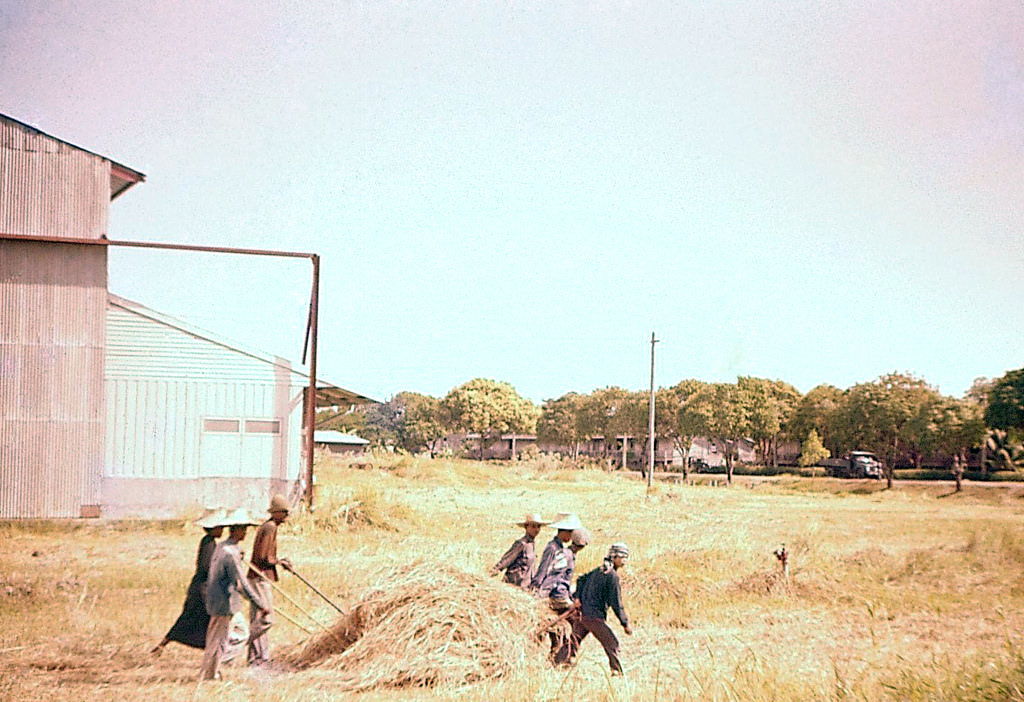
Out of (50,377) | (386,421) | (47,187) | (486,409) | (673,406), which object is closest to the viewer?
(50,377)

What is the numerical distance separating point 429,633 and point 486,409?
48.8 m

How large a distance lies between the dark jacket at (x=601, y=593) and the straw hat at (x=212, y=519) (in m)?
3.03

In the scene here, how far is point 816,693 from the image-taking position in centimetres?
740

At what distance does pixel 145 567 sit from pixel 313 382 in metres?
4.72

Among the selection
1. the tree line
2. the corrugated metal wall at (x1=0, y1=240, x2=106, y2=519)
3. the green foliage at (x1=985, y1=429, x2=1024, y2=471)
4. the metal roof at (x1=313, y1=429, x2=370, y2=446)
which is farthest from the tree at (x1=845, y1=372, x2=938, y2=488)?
the metal roof at (x1=313, y1=429, x2=370, y2=446)

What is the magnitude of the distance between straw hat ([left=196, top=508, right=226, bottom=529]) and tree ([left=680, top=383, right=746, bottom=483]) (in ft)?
139

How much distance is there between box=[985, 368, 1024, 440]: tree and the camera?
2742 centimetres

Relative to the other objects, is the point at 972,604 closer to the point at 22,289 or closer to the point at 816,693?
the point at 816,693

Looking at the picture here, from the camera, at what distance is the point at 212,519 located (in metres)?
8.42

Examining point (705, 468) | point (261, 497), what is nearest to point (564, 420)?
point (705, 468)

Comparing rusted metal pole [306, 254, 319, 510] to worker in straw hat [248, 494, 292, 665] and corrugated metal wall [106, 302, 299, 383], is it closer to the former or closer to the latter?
corrugated metal wall [106, 302, 299, 383]

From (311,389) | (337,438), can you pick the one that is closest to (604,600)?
(311,389)

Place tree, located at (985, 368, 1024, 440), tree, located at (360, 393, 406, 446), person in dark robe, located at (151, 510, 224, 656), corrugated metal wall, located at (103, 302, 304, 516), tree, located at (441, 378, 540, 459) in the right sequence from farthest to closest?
tree, located at (360, 393, 406, 446)
tree, located at (441, 378, 540, 459)
tree, located at (985, 368, 1024, 440)
corrugated metal wall, located at (103, 302, 304, 516)
person in dark robe, located at (151, 510, 224, 656)

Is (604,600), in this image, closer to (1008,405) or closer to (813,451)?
(1008,405)
